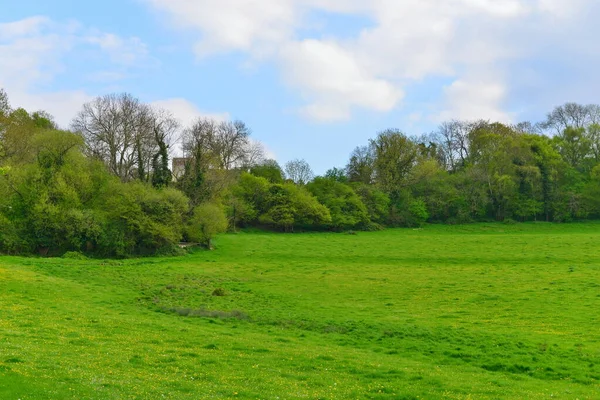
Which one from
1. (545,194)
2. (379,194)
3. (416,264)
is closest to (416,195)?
(379,194)

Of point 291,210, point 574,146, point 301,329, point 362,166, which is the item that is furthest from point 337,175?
point 301,329

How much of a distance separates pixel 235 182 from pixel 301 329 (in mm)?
61027

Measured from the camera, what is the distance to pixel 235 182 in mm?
82062

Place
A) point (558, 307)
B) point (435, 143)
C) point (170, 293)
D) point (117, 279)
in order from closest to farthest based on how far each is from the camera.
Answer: point (558, 307) < point (170, 293) < point (117, 279) < point (435, 143)

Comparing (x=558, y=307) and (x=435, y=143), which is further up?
(x=435, y=143)

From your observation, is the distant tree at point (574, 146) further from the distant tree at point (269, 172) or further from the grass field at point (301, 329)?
the grass field at point (301, 329)

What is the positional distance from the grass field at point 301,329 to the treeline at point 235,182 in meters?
7.73

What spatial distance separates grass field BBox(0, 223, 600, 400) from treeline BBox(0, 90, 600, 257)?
7729 mm

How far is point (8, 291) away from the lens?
91.9ft

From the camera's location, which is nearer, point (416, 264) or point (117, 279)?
point (117, 279)

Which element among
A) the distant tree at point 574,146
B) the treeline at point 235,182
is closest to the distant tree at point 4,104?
the treeline at point 235,182

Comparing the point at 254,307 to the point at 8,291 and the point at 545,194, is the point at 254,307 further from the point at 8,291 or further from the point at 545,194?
the point at 545,194

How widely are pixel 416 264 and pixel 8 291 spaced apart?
33221 mm

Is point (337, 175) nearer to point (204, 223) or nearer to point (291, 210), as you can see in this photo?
point (291, 210)
